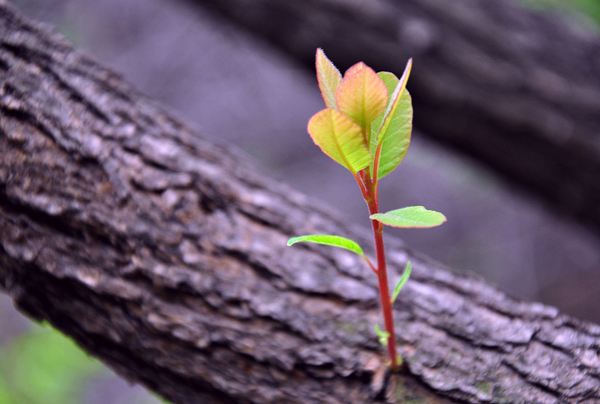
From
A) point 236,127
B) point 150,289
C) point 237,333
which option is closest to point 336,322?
point 237,333

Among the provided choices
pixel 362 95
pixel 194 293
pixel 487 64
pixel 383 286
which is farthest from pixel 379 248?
pixel 487 64

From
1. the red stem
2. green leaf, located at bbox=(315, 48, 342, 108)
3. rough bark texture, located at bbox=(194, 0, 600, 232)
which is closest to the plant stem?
the red stem

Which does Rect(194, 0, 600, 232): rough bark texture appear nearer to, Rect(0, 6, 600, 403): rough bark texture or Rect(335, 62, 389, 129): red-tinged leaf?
Rect(0, 6, 600, 403): rough bark texture

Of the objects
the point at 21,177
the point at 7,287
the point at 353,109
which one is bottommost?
the point at 7,287

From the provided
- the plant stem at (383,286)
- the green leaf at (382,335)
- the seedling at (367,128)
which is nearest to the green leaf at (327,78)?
the seedling at (367,128)

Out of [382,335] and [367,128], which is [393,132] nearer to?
[367,128]

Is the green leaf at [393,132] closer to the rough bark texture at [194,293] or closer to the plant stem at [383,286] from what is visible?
the plant stem at [383,286]

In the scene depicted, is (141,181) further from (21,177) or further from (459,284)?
(459,284)
